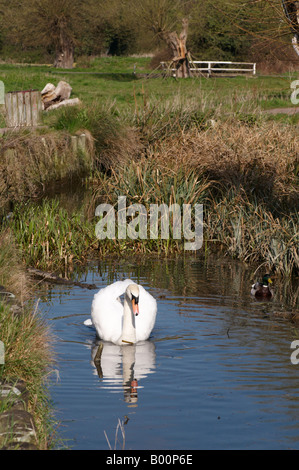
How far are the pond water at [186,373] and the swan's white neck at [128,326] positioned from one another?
0.40ft

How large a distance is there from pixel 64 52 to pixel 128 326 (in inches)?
1957

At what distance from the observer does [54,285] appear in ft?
38.2

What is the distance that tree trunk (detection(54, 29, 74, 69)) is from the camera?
5597 centimetres

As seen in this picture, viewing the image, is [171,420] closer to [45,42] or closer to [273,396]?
[273,396]

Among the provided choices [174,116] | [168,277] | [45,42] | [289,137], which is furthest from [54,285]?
[45,42]

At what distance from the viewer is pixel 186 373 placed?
810 centimetres

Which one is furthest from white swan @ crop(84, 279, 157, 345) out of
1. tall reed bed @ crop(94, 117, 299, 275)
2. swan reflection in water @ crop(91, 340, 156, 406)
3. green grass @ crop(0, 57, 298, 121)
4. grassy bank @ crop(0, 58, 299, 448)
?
green grass @ crop(0, 57, 298, 121)

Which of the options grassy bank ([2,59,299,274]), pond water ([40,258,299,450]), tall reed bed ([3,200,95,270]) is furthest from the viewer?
grassy bank ([2,59,299,274])

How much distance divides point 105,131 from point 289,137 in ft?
22.1

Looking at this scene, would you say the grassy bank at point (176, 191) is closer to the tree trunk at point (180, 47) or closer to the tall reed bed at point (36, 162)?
the tall reed bed at point (36, 162)

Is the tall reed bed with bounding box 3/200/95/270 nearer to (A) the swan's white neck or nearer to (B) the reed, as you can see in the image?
(A) the swan's white neck

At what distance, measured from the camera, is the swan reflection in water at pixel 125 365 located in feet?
25.5

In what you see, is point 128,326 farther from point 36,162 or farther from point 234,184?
point 36,162

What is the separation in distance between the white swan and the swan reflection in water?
0.40 feet
